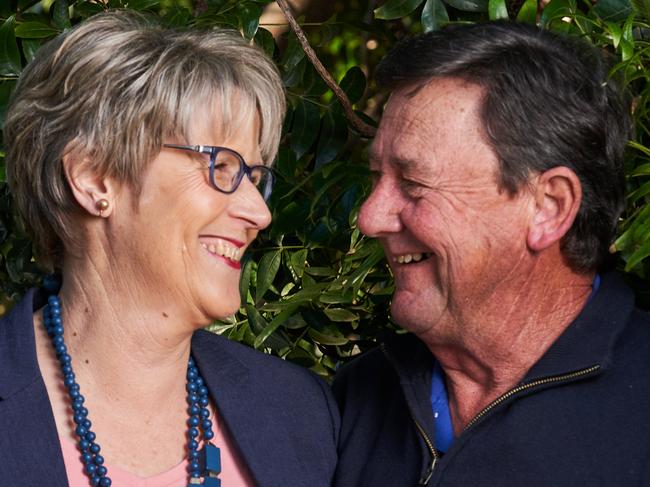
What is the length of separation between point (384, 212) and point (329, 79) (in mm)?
609

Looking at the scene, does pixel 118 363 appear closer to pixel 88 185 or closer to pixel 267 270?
pixel 88 185

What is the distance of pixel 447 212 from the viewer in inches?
80.8

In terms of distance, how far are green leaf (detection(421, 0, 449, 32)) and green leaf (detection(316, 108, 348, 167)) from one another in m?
0.33

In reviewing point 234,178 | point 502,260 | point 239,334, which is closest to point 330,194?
point 239,334

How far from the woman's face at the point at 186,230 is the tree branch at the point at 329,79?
1.64 feet

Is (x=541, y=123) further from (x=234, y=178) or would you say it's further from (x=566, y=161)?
(x=234, y=178)

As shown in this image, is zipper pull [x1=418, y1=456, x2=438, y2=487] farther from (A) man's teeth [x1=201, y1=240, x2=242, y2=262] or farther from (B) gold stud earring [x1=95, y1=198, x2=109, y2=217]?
(B) gold stud earring [x1=95, y1=198, x2=109, y2=217]

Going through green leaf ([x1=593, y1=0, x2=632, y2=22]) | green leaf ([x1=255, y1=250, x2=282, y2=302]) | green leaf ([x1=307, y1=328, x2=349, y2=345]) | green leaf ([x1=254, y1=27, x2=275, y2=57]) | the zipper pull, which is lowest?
green leaf ([x1=307, y1=328, x2=349, y2=345])

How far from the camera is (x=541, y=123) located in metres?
2.01

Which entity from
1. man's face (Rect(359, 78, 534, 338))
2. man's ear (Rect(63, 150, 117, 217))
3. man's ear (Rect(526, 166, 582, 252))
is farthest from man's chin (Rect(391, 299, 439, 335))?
man's ear (Rect(63, 150, 117, 217))

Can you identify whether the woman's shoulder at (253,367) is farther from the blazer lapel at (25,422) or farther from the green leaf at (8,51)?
the green leaf at (8,51)

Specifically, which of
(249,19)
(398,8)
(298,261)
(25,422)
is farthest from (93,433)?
(398,8)

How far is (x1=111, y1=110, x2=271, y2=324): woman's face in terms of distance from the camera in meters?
2.09

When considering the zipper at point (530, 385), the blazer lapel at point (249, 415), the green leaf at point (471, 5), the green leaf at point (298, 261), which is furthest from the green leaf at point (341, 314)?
the green leaf at point (471, 5)
